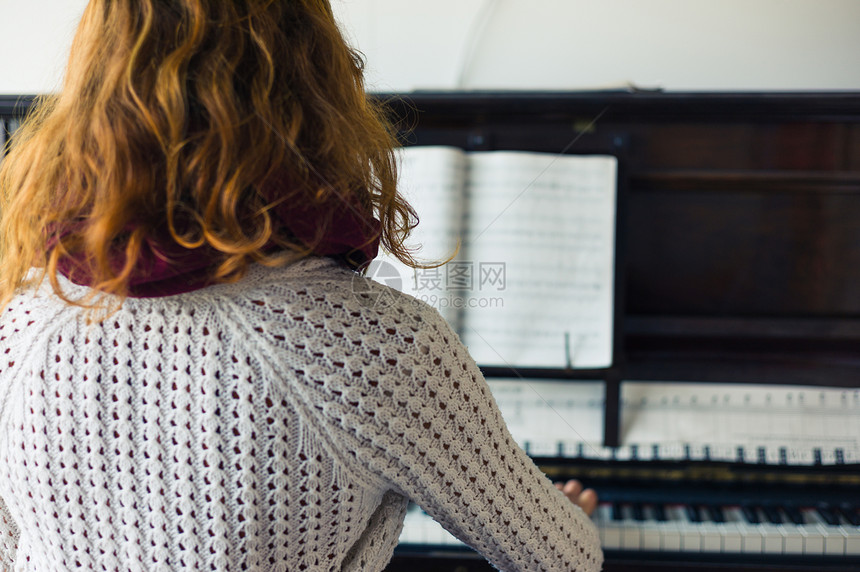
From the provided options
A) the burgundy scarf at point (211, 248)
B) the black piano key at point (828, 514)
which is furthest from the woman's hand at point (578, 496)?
the burgundy scarf at point (211, 248)

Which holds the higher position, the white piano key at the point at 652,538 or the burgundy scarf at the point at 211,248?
the burgundy scarf at the point at 211,248

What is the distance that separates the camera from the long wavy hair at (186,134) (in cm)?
47

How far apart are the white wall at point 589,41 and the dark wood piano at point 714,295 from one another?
0.44 m

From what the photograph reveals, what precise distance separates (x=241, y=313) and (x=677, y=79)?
154cm

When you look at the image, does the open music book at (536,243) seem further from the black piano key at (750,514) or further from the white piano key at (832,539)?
the white piano key at (832,539)

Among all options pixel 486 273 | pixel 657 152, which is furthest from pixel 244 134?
pixel 657 152

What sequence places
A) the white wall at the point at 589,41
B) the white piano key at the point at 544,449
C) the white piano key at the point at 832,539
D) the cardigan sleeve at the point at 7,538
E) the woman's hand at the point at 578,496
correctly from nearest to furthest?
1. the cardigan sleeve at the point at 7,538
2. the woman's hand at the point at 578,496
3. the white piano key at the point at 832,539
4. the white piano key at the point at 544,449
5. the white wall at the point at 589,41

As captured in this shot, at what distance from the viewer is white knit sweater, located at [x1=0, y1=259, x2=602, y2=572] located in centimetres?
52

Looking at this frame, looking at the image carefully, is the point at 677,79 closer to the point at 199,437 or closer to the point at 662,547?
the point at 662,547

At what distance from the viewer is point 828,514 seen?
121cm

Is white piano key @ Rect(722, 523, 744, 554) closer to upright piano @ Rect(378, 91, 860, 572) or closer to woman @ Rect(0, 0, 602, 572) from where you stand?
upright piano @ Rect(378, 91, 860, 572)

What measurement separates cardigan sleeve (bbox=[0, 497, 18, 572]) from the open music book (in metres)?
0.78

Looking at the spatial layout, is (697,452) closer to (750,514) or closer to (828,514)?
(750,514)

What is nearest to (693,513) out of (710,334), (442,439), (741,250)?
(710,334)
